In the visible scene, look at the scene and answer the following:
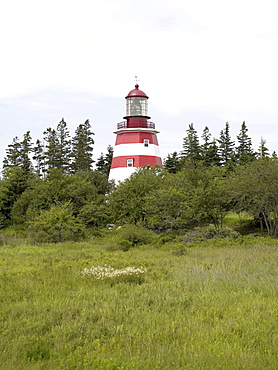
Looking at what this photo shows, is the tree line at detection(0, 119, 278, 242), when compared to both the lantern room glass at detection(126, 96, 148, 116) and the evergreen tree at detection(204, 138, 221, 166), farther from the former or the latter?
the evergreen tree at detection(204, 138, 221, 166)

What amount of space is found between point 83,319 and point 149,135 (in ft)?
107

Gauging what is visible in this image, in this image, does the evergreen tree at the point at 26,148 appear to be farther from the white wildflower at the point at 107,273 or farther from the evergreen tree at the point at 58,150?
the white wildflower at the point at 107,273

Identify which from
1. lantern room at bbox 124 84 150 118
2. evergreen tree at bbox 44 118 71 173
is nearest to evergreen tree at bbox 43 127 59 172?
evergreen tree at bbox 44 118 71 173

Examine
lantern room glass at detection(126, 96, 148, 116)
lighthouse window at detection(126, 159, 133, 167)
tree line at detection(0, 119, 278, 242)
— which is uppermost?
lantern room glass at detection(126, 96, 148, 116)

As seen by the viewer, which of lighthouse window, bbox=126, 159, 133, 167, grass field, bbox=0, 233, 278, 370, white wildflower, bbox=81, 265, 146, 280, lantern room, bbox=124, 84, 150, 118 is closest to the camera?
grass field, bbox=0, 233, 278, 370

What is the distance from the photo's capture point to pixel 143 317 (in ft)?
25.6

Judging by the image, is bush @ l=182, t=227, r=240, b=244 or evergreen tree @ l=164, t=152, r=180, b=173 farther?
evergreen tree @ l=164, t=152, r=180, b=173

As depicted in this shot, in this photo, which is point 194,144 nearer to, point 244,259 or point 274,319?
point 244,259

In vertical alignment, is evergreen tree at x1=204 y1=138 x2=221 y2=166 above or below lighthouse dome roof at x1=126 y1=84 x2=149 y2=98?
below

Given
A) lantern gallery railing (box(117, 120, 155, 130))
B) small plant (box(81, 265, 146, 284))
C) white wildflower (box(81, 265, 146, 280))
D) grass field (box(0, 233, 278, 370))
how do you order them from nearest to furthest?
grass field (box(0, 233, 278, 370)) → small plant (box(81, 265, 146, 284)) → white wildflower (box(81, 265, 146, 280)) → lantern gallery railing (box(117, 120, 155, 130))

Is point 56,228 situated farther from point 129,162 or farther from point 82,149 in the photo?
point 82,149

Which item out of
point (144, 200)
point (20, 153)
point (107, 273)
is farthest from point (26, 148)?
point (107, 273)

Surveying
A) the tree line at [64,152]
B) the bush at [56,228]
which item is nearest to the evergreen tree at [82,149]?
the tree line at [64,152]

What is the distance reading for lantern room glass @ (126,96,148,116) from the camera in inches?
1551
